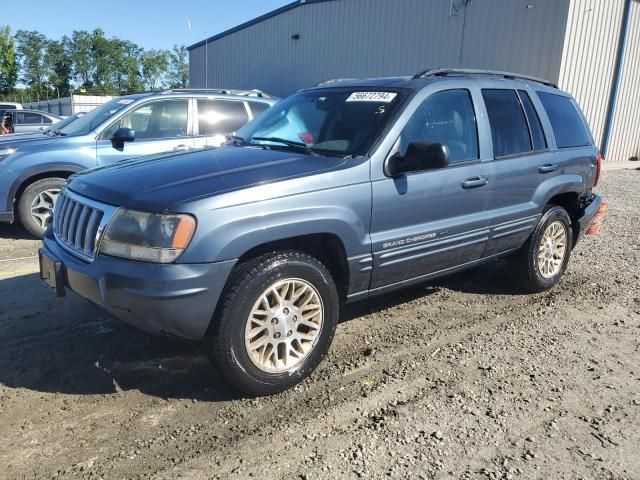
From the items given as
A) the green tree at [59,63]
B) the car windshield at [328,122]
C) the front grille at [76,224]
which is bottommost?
the front grille at [76,224]

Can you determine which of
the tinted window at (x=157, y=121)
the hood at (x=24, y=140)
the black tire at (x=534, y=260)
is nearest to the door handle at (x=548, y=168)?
the black tire at (x=534, y=260)

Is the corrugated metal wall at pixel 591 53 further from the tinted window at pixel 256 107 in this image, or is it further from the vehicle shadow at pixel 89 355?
the vehicle shadow at pixel 89 355

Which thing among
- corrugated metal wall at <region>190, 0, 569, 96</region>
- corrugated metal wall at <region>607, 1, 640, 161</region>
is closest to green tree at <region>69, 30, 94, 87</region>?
corrugated metal wall at <region>190, 0, 569, 96</region>

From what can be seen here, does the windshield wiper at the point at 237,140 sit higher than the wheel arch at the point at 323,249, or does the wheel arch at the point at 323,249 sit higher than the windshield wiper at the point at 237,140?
the windshield wiper at the point at 237,140

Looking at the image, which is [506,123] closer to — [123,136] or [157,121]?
[123,136]

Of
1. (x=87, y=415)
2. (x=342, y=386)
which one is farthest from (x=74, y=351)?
(x=342, y=386)

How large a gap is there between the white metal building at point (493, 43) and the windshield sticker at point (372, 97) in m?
9.22

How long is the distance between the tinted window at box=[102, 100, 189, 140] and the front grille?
3574 mm

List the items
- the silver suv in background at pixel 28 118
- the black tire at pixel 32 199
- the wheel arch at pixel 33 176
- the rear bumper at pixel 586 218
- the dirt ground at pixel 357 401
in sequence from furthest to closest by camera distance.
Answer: the silver suv in background at pixel 28 118 → the black tire at pixel 32 199 → the wheel arch at pixel 33 176 → the rear bumper at pixel 586 218 → the dirt ground at pixel 357 401

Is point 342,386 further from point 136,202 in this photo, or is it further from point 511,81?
point 511,81

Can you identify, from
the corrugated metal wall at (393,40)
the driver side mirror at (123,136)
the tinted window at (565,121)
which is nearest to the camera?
the tinted window at (565,121)


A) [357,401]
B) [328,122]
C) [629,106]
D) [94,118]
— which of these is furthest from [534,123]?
[629,106]

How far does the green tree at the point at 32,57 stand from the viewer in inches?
3187

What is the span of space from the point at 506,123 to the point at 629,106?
53.2ft
